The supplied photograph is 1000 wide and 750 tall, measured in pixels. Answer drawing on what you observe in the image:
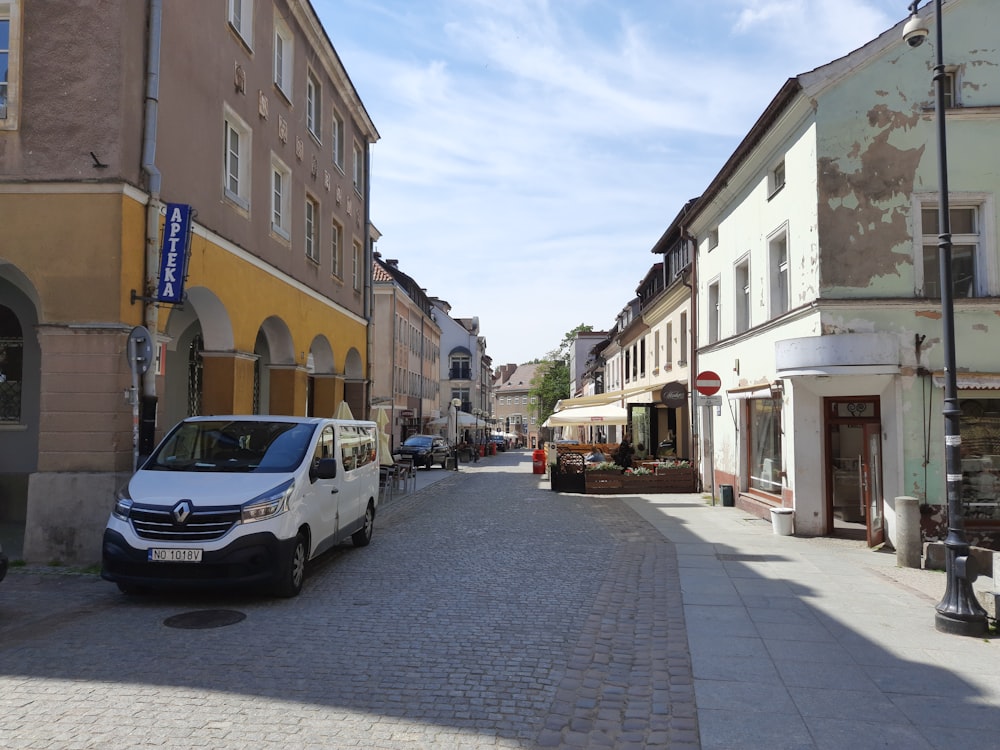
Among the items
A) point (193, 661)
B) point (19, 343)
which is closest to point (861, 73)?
point (193, 661)

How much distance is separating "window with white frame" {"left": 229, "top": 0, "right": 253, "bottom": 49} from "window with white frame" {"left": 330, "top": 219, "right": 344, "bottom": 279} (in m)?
6.59

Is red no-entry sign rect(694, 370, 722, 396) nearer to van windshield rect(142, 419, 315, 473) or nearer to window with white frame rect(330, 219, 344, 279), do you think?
van windshield rect(142, 419, 315, 473)

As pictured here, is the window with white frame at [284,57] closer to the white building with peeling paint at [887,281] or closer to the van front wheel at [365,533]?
the van front wheel at [365,533]

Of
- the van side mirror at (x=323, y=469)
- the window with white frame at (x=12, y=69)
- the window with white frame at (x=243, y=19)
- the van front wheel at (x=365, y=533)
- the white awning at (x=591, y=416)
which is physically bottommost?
the van front wheel at (x=365, y=533)

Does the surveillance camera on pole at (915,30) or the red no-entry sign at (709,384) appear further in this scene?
the red no-entry sign at (709,384)

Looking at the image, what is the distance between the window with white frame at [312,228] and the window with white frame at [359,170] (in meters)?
4.26

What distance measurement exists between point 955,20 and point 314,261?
14.0m

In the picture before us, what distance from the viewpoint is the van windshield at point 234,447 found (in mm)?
8555

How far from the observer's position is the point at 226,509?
7.64 meters

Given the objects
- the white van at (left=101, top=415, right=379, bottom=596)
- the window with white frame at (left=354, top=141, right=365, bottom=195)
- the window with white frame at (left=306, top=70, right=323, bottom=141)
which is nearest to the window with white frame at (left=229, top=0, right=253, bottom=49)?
the window with white frame at (left=306, top=70, right=323, bottom=141)

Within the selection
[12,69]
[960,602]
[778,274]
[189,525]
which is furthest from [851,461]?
[12,69]

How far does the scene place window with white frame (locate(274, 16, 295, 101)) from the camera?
54.6ft

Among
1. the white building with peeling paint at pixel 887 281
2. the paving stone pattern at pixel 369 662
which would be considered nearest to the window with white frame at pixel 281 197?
the paving stone pattern at pixel 369 662

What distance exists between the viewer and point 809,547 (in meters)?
12.1
